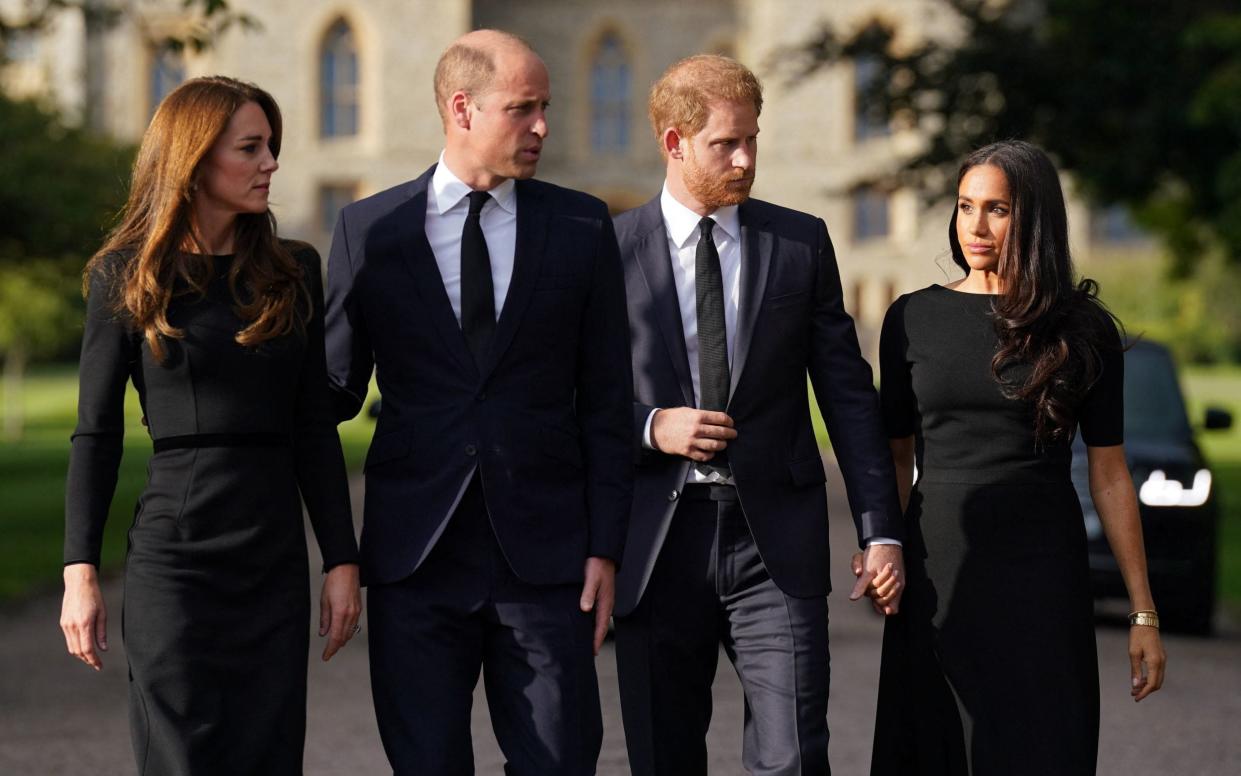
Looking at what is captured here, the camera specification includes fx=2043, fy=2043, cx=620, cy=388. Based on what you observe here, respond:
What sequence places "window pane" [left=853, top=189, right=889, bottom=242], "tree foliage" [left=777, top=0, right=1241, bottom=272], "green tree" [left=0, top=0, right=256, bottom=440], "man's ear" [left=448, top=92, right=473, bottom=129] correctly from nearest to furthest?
"man's ear" [left=448, top=92, right=473, bottom=129]
"tree foliage" [left=777, top=0, right=1241, bottom=272]
"green tree" [left=0, top=0, right=256, bottom=440]
"window pane" [left=853, top=189, right=889, bottom=242]

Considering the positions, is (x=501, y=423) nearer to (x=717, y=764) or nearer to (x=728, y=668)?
(x=717, y=764)

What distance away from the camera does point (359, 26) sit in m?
58.9

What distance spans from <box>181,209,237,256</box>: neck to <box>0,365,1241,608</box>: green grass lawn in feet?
30.9

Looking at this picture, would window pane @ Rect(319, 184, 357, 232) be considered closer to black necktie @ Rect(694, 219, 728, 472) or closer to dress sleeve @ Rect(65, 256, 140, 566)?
black necktie @ Rect(694, 219, 728, 472)

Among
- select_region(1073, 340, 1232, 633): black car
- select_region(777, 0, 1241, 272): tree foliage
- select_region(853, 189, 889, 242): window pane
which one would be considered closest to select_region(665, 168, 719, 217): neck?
select_region(1073, 340, 1232, 633): black car

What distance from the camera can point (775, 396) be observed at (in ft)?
16.9

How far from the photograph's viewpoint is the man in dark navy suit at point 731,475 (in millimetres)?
5020

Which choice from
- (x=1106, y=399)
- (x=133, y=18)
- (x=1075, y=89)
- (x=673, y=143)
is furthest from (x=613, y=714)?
(x=1075, y=89)

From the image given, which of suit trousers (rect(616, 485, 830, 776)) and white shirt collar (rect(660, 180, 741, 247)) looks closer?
suit trousers (rect(616, 485, 830, 776))

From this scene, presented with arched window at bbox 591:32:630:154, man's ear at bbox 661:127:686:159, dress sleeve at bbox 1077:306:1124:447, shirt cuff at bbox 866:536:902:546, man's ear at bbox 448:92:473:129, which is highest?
arched window at bbox 591:32:630:154

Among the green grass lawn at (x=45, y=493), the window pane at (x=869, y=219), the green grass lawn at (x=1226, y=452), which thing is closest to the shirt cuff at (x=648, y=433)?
the green grass lawn at (x=45, y=493)

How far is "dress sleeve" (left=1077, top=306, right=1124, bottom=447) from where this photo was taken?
4.95m

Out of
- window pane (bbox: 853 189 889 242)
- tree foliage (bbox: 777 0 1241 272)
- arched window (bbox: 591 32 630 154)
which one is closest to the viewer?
tree foliage (bbox: 777 0 1241 272)

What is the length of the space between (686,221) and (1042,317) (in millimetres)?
949
